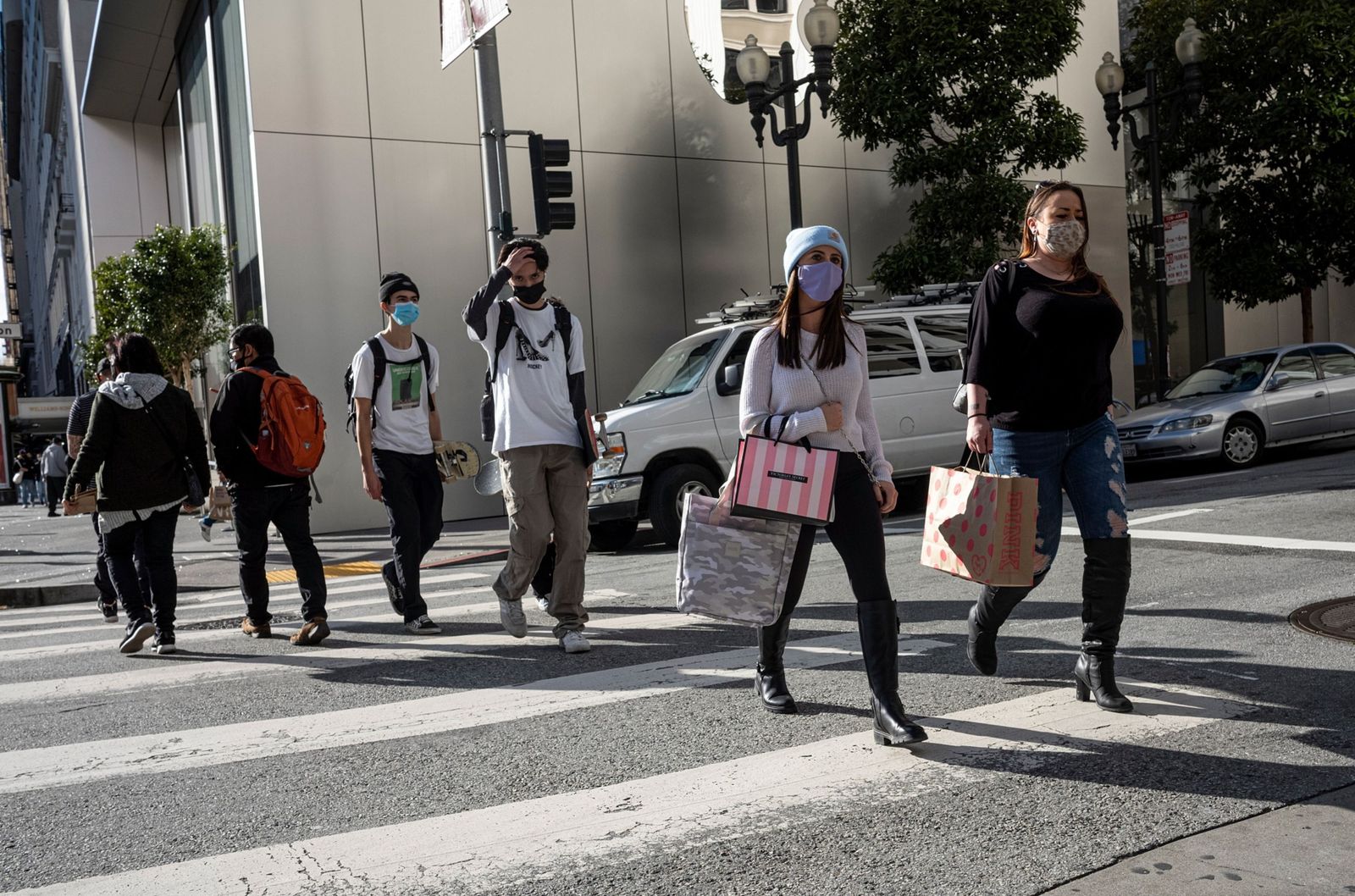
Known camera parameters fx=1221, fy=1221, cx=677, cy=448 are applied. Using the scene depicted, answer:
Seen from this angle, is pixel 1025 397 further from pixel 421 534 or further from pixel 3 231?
pixel 3 231

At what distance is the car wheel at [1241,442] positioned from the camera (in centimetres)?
1418

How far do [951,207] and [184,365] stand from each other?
12.2m

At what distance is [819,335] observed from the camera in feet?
13.8

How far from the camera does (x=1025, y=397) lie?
165 inches

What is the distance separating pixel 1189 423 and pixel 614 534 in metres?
7.36

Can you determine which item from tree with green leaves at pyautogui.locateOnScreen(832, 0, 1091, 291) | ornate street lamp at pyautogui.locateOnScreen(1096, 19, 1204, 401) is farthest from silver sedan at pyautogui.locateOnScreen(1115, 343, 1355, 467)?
tree with green leaves at pyautogui.locateOnScreen(832, 0, 1091, 291)

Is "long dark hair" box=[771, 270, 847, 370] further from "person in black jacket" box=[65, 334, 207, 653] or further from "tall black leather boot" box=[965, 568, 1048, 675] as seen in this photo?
"person in black jacket" box=[65, 334, 207, 653]

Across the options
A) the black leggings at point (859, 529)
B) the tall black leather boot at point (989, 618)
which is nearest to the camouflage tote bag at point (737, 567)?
the black leggings at point (859, 529)

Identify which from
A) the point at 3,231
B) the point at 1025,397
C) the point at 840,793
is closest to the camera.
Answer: the point at 840,793

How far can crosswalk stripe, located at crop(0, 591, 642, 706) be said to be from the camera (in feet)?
19.0

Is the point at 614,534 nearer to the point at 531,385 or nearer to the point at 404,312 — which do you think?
the point at 404,312

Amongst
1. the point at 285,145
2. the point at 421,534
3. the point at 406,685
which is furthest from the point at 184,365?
the point at 406,685

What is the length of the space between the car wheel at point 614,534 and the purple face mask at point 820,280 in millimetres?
6765

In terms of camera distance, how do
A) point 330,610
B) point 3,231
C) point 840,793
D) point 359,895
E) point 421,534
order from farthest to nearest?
point 3,231 < point 330,610 < point 421,534 < point 840,793 < point 359,895
